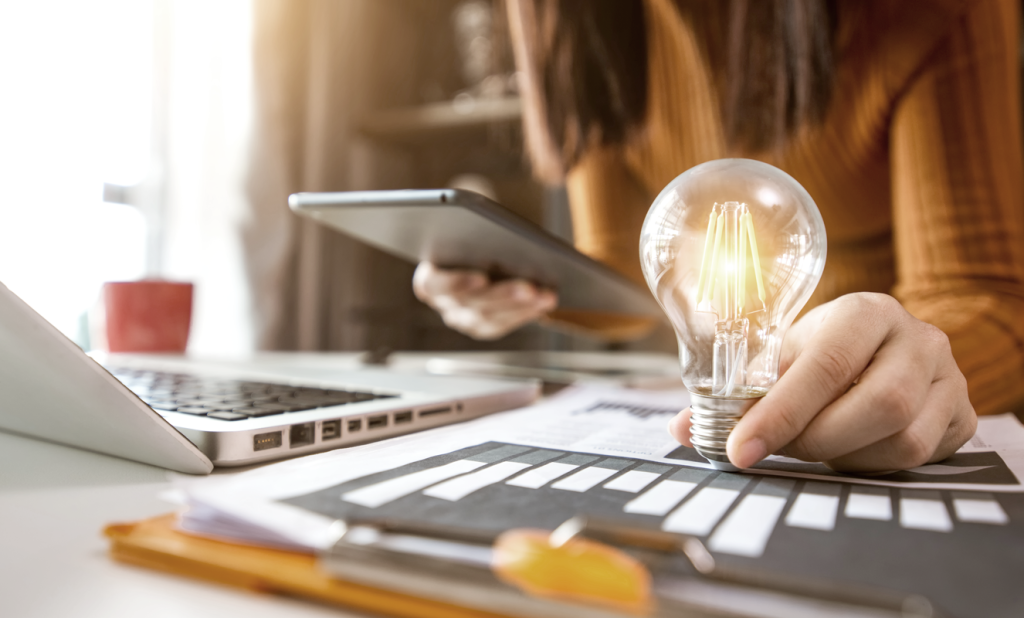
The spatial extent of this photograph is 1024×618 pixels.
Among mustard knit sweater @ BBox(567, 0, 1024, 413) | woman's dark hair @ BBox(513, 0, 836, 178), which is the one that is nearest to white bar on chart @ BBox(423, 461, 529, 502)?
mustard knit sweater @ BBox(567, 0, 1024, 413)

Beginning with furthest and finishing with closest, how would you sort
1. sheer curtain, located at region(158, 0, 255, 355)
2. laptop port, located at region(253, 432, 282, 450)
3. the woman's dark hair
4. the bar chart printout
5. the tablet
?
sheer curtain, located at region(158, 0, 255, 355) < the woman's dark hair < the tablet < laptop port, located at region(253, 432, 282, 450) < the bar chart printout

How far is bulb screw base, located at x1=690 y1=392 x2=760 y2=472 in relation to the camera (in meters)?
0.27

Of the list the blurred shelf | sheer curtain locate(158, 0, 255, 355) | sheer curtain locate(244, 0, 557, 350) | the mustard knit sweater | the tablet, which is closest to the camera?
the tablet

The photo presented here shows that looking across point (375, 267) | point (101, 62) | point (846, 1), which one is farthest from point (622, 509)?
point (375, 267)

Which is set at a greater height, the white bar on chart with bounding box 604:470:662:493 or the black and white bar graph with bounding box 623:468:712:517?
the black and white bar graph with bounding box 623:468:712:517

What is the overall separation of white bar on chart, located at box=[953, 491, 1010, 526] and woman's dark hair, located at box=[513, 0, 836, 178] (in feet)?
1.82

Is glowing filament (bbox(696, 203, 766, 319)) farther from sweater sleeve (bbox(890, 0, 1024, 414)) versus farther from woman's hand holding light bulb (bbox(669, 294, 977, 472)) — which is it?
sweater sleeve (bbox(890, 0, 1024, 414))

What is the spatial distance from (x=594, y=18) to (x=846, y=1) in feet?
0.96

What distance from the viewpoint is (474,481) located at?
255 mm

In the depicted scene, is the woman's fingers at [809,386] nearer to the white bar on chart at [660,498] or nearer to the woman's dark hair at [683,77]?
the white bar on chart at [660,498]

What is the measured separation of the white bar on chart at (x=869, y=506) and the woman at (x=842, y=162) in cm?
2

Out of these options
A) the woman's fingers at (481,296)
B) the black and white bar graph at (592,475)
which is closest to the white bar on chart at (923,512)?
the black and white bar graph at (592,475)

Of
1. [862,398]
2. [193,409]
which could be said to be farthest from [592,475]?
[193,409]

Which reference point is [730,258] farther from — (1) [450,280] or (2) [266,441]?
(1) [450,280]
